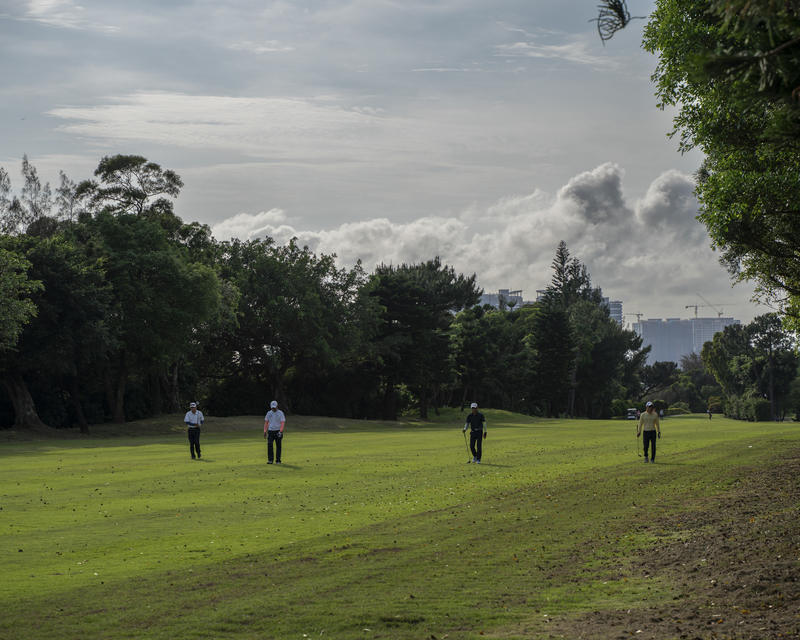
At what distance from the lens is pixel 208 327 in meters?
59.7

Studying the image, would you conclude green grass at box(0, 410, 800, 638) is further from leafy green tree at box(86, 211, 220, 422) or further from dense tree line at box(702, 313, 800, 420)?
dense tree line at box(702, 313, 800, 420)

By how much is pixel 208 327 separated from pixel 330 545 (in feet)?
162

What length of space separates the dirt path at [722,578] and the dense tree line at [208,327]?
125 feet

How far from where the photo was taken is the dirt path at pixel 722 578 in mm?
7875

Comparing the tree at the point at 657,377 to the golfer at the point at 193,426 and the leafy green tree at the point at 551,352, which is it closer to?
the leafy green tree at the point at 551,352

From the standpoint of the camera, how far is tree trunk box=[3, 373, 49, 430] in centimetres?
5003

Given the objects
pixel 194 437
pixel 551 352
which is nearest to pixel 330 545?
pixel 194 437

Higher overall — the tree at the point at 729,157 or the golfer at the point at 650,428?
the tree at the point at 729,157

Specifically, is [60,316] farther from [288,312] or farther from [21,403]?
[288,312]

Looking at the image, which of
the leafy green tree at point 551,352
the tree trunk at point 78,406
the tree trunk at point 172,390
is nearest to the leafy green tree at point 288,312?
the tree trunk at point 172,390

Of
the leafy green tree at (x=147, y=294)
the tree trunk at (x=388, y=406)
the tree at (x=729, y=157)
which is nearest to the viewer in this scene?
the tree at (x=729, y=157)

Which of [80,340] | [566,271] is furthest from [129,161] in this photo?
[566,271]

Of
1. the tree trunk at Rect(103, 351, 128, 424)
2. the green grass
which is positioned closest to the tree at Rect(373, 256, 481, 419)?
the tree trunk at Rect(103, 351, 128, 424)

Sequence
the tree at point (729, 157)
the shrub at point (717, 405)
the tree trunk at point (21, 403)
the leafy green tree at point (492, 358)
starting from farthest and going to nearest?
the shrub at point (717, 405) → the leafy green tree at point (492, 358) → the tree trunk at point (21, 403) → the tree at point (729, 157)
